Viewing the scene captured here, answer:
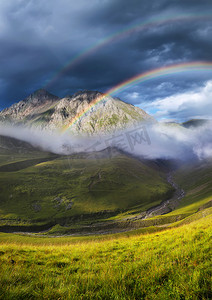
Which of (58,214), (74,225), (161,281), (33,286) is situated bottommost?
(74,225)

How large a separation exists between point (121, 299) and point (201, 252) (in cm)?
484

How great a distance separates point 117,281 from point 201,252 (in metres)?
4.29

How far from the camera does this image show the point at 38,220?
18550 cm

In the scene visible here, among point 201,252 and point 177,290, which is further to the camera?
point 201,252

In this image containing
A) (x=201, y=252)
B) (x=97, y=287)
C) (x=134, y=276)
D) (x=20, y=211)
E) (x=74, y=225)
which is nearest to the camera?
(x=97, y=287)

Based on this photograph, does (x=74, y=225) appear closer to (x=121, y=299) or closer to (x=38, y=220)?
(x=38, y=220)

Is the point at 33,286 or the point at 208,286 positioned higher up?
the point at 33,286

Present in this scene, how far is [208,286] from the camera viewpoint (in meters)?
4.37

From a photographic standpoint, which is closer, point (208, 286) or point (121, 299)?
point (121, 299)

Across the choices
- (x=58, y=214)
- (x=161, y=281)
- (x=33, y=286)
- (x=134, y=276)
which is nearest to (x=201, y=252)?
(x=161, y=281)

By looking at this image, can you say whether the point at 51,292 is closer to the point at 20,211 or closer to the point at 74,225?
the point at 74,225

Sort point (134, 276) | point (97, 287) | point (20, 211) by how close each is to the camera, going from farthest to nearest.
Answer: point (20, 211)
point (134, 276)
point (97, 287)

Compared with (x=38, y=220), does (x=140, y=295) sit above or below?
above

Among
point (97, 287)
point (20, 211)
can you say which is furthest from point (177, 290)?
point (20, 211)
